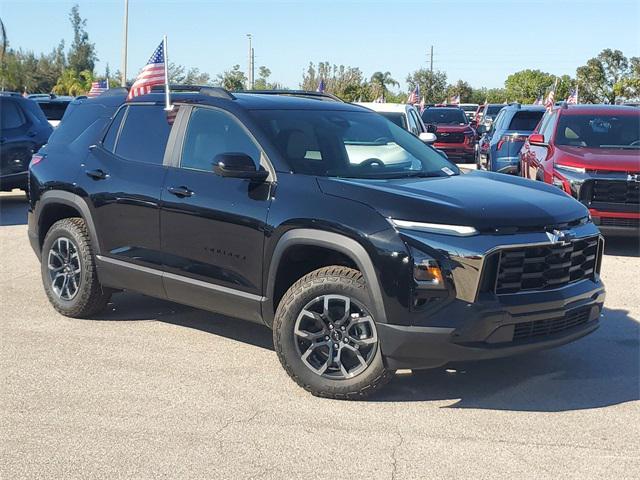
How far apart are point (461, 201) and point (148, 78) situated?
3064mm

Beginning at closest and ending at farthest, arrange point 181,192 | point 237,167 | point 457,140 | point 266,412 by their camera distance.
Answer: point 266,412 → point 237,167 → point 181,192 → point 457,140

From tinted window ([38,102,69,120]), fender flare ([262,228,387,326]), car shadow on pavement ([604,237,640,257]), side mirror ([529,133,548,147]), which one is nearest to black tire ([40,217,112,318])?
fender flare ([262,228,387,326])

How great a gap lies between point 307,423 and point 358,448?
0.42 m

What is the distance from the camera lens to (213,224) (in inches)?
210

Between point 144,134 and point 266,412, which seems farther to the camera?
point 144,134

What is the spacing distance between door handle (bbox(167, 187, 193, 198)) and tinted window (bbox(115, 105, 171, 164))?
354 millimetres

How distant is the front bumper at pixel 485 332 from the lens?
4.45 meters

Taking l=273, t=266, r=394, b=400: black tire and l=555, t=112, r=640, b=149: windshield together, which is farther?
l=555, t=112, r=640, b=149: windshield

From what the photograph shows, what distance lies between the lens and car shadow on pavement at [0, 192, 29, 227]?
12359 millimetres

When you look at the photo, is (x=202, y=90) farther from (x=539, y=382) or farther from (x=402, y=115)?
(x=402, y=115)

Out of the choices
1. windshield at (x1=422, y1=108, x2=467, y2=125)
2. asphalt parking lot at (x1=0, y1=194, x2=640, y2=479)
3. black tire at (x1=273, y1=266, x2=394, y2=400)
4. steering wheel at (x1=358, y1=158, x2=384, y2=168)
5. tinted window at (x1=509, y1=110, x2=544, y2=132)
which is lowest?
asphalt parking lot at (x1=0, y1=194, x2=640, y2=479)

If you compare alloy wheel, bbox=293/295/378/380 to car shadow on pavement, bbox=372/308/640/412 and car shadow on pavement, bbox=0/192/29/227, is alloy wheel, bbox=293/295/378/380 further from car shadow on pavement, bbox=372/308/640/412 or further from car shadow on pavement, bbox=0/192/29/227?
car shadow on pavement, bbox=0/192/29/227

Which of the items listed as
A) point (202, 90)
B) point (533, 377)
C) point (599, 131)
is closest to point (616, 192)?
point (599, 131)

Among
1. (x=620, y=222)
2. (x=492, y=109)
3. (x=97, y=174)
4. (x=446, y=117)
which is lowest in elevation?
(x=620, y=222)
